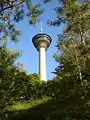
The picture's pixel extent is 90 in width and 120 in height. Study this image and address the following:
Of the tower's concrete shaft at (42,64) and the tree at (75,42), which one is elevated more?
the tower's concrete shaft at (42,64)

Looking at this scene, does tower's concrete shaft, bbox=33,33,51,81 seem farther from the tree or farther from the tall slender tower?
the tree

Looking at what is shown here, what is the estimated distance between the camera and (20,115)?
19.9m

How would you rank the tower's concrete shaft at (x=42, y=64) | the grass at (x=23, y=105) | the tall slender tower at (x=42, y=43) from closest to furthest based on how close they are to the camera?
the grass at (x=23, y=105), the tower's concrete shaft at (x=42, y=64), the tall slender tower at (x=42, y=43)

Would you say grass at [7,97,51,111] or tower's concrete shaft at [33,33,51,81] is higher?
tower's concrete shaft at [33,33,51,81]

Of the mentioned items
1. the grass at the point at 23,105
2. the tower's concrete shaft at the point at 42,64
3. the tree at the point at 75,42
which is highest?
the tower's concrete shaft at the point at 42,64

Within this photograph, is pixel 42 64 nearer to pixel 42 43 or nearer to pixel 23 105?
pixel 42 43

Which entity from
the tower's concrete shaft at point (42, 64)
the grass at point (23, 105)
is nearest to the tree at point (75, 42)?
the grass at point (23, 105)

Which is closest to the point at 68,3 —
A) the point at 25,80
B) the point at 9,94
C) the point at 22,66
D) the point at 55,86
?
the point at 9,94

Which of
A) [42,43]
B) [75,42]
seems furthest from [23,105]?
[42,43]

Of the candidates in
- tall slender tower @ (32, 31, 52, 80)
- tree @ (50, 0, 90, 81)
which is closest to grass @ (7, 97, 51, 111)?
tree @ (50, 0, 90, 81)

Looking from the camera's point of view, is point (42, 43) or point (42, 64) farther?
point (42, 43)

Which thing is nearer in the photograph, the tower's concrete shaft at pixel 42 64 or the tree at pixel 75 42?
the tree at pixel 75 42

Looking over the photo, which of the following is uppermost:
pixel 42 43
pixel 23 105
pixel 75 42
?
pixel 42 43

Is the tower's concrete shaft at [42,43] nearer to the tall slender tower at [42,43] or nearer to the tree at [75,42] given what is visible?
the tall slender tower at [42,43]
